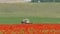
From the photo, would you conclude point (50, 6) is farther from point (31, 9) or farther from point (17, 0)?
point (17, 0)

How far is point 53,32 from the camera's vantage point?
19.9 ft

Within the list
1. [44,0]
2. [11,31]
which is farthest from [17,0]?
[11,31]

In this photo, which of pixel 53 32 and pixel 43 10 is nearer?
pixel 53 32

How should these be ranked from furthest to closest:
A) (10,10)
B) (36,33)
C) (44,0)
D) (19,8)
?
(44,0) < (19,8) < (10,10) < (36,33)

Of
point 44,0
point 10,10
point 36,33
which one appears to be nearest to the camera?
point 36,33

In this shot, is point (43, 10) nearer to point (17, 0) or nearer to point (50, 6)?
point (50, 6)

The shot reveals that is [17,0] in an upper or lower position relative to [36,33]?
lower

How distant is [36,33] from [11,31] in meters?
0.57

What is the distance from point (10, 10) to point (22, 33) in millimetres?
28245

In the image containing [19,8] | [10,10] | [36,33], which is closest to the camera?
[36,33]

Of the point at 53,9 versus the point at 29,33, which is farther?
the point at 53,9

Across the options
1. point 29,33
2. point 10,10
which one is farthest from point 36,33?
point 10,10

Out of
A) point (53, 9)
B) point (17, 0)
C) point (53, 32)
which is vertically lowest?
point (17, 0)

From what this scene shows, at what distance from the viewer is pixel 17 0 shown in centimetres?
5494
